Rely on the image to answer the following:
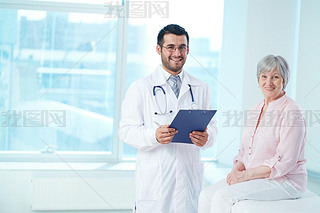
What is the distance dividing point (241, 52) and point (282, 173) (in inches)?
61.3

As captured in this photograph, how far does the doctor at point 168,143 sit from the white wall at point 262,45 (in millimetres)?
1148

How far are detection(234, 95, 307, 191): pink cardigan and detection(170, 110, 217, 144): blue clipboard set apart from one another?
26 cm

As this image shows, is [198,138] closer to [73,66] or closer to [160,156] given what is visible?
[160,156]

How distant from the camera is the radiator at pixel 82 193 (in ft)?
9.45

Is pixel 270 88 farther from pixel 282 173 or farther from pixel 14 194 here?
pixel 14 194

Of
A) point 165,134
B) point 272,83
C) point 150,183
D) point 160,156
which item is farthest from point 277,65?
point 150,183

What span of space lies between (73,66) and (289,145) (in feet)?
6.34

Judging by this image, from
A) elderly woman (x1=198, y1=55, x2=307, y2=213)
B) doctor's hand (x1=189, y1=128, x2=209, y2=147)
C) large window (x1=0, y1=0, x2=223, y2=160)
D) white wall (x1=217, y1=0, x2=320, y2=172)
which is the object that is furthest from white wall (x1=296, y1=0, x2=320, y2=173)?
doctor's hand (x1=189, y1=128, x2=209, y2=147)

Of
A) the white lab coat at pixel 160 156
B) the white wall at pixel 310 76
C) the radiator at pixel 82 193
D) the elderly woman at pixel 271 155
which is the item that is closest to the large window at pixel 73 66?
the radiator at pixel 82 193

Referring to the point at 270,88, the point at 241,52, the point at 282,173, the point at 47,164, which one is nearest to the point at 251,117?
the point at 270,88

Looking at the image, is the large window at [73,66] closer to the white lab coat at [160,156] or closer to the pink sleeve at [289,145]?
the white lab coat at [160,156]

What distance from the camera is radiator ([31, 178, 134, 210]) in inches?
113

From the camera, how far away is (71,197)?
293 centimetres

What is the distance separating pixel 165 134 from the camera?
186 centimetres
